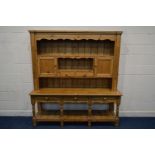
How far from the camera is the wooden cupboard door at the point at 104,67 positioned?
323 cm


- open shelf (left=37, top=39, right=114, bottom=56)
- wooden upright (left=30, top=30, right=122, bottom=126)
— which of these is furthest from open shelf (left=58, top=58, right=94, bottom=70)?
open shelf (left=37, top=39, right=114, bottom=56)

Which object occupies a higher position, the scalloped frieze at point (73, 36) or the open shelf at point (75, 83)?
the scalloped frieze at point (73, 36)

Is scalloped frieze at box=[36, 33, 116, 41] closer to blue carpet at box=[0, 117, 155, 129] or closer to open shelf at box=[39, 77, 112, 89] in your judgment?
open shelf at box=[39, 77, 112, 89]

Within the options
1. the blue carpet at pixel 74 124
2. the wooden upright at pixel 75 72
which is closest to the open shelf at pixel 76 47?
the wooden upright at pixel 75 72

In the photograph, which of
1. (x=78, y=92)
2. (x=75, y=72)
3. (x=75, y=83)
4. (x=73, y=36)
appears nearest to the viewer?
(x=73, y=36)

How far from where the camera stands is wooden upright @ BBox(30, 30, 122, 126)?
123 inches

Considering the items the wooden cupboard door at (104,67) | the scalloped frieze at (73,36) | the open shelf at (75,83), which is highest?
the scalloped frieze at (73,36)

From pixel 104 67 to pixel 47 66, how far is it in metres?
1.10

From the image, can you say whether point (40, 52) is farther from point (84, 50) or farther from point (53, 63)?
point (84, 50)

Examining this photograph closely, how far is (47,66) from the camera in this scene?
3260 mm

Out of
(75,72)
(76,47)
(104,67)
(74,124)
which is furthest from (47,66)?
(74,124)

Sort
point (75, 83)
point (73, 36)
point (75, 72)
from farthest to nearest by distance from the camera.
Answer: point (75, 83) < point (75, 72) < point (73, 36)

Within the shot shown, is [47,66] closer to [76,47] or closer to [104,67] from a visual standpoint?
[76,47]

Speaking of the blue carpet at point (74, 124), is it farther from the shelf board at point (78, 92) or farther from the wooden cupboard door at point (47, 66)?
the wooden cupboard door at point (47, 66)
